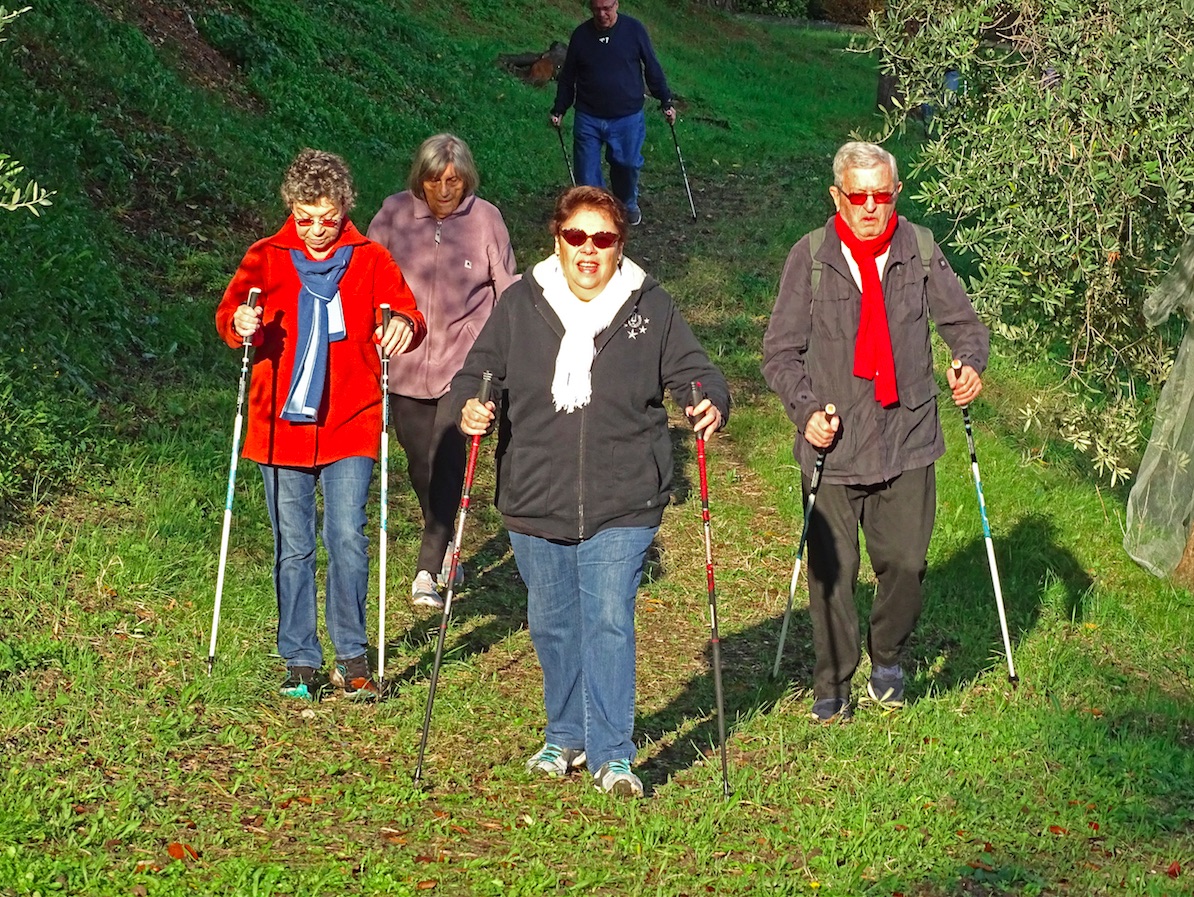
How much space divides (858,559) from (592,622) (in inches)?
59.4

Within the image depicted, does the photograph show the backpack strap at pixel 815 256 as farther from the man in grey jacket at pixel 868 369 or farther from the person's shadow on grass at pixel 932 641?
the person's shadow on grass at pixel 932 641

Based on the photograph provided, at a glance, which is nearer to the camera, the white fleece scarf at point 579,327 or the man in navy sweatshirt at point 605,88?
the white fleece scarf at point 579,327

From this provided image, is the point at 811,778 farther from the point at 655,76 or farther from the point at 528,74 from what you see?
the point at 528,74

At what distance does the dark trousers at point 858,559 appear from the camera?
7047 mm

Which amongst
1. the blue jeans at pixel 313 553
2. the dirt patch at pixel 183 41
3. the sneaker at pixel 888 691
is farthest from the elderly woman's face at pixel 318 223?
the dirt patch at pixel 183 41

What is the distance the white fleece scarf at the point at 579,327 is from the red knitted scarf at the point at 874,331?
117 centimetres

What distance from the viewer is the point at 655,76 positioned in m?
16.6

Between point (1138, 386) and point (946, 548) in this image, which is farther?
point (1138, 386)

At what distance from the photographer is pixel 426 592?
8.89m

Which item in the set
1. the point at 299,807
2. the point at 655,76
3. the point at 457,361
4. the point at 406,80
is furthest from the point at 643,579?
the point at 406,80

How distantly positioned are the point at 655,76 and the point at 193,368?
23.9ft

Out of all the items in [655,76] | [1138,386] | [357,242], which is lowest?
[1138,386]

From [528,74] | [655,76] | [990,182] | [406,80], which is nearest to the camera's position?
[990,182]

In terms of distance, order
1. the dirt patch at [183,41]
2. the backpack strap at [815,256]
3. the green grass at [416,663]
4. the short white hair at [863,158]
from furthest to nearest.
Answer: the dirt patch at [183,41] < the backpack strap at [815,256] < the short white hair at [863,158] < the green grass at [416,663]
